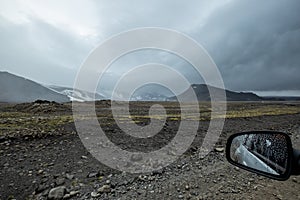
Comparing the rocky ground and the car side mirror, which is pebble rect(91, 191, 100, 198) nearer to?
the rocky ground

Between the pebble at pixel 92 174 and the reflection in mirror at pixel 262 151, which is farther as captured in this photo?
the pebble at pixel 92 174

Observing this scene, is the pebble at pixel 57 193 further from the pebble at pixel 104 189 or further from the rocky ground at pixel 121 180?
the pebble at pixel 104 189

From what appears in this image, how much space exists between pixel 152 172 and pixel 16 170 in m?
4.62

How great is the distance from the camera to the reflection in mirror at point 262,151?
2.16 metres

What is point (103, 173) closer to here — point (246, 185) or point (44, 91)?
point (246, 185)

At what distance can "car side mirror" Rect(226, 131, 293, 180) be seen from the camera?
205cm

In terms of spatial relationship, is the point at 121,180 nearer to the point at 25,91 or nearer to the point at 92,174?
the point at 92,174

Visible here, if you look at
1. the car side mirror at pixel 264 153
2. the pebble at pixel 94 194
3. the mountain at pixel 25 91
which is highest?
the mountain at pixel 25 91

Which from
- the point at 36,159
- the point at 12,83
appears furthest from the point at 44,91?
the point at 36,159

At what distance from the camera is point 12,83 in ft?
637

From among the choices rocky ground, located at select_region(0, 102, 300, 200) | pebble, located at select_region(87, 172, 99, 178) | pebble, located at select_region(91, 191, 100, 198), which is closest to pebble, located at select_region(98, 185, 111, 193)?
rocky ground, located at select_region(0, 102, 300, 200)

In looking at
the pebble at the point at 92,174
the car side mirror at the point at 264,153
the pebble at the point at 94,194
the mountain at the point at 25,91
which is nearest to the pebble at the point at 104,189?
the pebble at the point at 94,194

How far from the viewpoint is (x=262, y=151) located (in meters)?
2.52

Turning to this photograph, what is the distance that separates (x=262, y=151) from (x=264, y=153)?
4 cm
